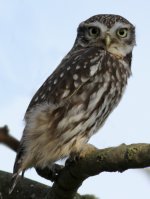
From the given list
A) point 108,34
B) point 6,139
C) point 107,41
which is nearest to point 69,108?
point 107,41

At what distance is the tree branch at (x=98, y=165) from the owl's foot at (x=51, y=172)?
0.31 feet

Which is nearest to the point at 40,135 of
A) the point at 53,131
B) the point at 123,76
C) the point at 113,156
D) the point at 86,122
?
the point at 53,131

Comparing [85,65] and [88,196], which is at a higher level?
[85,65]

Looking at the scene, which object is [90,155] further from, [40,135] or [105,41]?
[105,41]

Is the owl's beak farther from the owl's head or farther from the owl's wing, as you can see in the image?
the owl's wing

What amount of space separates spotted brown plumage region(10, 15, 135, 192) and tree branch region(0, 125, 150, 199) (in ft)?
1.56

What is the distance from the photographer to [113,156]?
281 cm

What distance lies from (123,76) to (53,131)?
95 cm

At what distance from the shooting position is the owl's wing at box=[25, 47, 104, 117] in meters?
4.09

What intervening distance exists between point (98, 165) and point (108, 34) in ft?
7.07

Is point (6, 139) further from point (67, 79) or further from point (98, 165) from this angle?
point (67, 79)

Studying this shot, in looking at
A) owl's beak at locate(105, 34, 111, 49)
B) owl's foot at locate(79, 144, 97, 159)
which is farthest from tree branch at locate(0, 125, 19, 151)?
owl's beak at locate(105, 34, 111, 49)

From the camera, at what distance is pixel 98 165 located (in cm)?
293

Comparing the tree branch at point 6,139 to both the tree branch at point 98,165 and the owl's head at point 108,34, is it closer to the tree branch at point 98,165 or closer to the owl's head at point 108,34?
the tree branch at point 98,165
